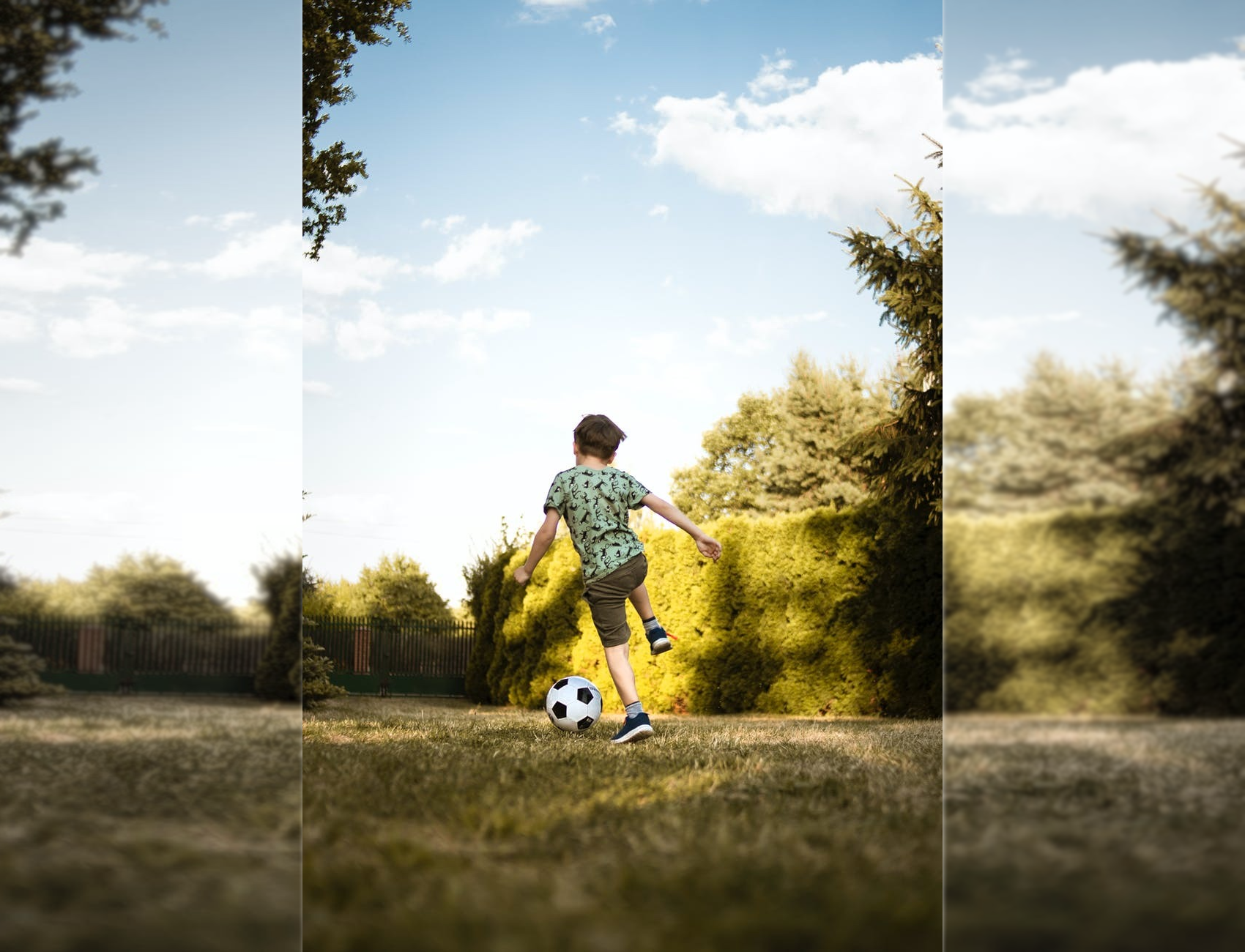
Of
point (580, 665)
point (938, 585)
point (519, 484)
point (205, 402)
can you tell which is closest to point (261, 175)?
point (205, 402)

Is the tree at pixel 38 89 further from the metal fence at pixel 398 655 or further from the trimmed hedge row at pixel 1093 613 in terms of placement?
the metal fence at pixel 398 655

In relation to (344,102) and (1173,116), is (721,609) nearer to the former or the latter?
(344,102)

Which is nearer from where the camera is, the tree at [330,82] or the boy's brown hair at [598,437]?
the boy's brown hair at [598,437]

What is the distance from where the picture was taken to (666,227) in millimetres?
23828

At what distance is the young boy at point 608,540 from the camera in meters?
4.53

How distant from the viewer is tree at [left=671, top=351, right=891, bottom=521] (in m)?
22.7

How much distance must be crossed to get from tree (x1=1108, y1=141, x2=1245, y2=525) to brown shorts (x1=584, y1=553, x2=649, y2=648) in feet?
10.2

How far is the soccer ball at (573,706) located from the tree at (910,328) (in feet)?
14.0

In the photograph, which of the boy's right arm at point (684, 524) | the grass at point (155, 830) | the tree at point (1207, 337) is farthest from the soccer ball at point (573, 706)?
the tree at point (1207, 337)

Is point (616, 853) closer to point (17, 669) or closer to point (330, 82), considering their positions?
point (17, 669)

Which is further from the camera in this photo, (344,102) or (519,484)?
(519,484)

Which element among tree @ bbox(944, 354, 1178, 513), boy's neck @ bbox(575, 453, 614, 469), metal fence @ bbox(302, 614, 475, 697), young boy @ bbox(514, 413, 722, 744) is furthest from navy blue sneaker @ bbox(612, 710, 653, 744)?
metal fence @ bbox(302, 614, 475, 697)

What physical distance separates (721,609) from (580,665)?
7.61 ft

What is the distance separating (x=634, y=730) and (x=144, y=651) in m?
2.46
